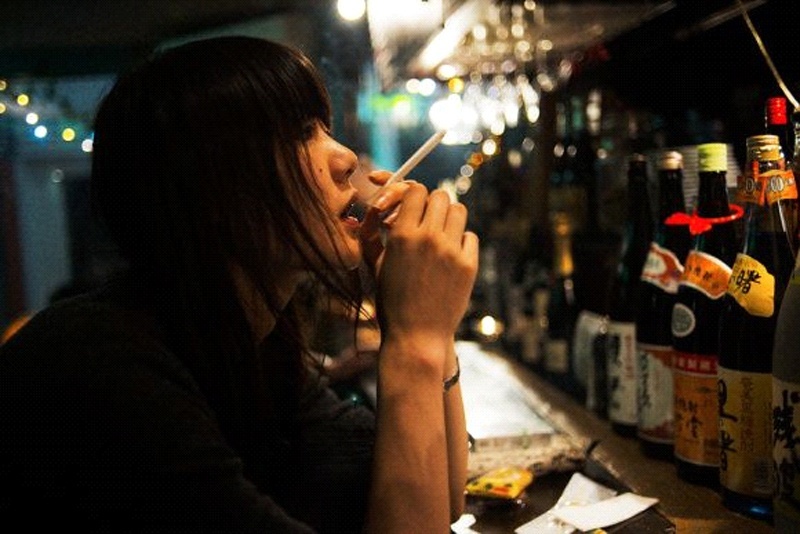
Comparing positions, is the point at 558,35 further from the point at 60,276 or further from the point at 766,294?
the point at 60,276

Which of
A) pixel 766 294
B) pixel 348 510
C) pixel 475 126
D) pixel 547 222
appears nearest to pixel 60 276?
pixel 475 126

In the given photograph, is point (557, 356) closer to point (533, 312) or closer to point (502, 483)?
point (533, 312)

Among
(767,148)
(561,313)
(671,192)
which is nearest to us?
(767,148)

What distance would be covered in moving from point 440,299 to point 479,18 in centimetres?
95

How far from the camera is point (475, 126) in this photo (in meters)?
2.59

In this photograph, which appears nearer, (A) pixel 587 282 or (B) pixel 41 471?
(B) pixel 41 471

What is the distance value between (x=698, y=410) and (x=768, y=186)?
320mm

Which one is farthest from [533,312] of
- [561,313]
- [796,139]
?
[796,139]

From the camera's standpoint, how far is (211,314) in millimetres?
754

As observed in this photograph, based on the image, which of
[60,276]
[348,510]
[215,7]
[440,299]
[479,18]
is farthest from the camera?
[60,276]

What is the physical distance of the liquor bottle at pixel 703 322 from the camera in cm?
95

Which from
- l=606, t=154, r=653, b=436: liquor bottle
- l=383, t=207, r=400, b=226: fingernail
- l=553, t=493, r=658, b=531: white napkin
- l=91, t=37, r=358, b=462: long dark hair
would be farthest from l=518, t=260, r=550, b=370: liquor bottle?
l=91, t=37, r=358, b=462: long dark hair

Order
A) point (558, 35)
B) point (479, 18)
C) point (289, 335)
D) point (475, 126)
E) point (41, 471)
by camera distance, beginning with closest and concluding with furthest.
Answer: point (41, 471) → point (289, 335) → point (479, 18) → point (558, 35) → point (475, 126)

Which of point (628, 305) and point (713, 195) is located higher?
point (713, 195)
